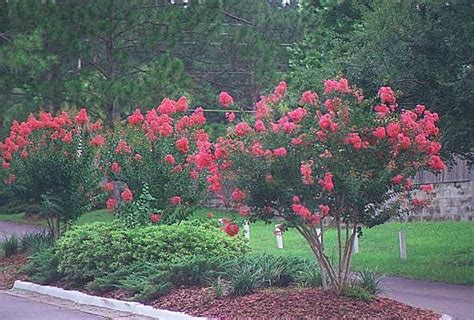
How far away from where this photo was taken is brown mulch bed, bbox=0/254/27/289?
17061mm

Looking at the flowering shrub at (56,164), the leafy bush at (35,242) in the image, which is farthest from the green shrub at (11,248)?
the flowering shrub at (56,164)

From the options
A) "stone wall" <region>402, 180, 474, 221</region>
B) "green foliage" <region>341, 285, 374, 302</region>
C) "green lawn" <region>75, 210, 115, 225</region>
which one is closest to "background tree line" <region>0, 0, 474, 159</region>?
"green foliage" <region>341, 285, 374, 302</region>

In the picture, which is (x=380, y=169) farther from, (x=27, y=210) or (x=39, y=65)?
(x=27, y=210)

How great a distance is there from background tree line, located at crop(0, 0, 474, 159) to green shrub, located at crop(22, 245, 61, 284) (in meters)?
5.94

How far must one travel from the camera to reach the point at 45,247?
18000 millimetres

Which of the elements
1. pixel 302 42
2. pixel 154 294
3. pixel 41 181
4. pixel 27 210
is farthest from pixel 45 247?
pixel 27 210

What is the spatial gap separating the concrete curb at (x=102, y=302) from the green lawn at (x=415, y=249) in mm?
3635

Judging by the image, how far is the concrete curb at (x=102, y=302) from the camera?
1239 cm

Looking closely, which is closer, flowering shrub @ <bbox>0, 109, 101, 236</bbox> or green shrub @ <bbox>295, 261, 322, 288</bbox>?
green shrub @ <bbox>295, 261, 322, 288</bbox>

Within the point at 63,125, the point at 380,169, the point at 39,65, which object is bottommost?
the point at 380,169

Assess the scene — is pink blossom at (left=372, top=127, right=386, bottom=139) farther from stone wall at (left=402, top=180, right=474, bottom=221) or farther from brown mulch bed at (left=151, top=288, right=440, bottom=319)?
stone wall at (left=402, top=180, right=474, bottom=221)

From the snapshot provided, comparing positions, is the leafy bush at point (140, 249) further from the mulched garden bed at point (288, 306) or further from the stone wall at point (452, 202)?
the stone wall at point (452, 202)

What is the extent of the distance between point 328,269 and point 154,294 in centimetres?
293

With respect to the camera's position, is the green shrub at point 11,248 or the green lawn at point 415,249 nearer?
the green lawn at point 415,249
